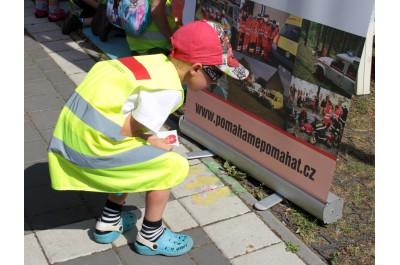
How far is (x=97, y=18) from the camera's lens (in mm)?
6527

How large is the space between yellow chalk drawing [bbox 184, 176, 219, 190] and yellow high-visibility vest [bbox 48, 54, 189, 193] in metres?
0.92

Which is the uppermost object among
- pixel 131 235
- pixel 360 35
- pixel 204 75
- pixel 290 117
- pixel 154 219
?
pixel 360 35

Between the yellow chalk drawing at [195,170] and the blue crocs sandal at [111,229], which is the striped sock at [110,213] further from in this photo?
the yellow chalk drawing at [195,170]

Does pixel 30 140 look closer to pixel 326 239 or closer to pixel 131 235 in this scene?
pixel 131 235

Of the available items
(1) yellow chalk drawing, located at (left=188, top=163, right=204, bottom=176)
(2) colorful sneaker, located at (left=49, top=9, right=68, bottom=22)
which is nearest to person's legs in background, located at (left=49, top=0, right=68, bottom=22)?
(2) colorful sneaker, located at (left=49, top=9, right=68, bottom=22)

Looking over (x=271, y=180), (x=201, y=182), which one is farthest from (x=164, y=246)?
(x=271, y=180)

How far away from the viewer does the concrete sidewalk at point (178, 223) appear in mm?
3365

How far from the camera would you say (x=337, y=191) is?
418cm

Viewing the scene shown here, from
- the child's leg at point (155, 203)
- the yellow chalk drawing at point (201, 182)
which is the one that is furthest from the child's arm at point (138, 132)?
the yellow chalk drawing at point (201, 182)

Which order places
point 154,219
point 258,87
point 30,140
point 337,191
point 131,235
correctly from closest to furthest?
point 154,219 < point 131,235 < point 258,87 < point 337,191 < point 30,140

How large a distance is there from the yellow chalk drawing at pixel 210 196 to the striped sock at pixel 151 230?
24.0 inches

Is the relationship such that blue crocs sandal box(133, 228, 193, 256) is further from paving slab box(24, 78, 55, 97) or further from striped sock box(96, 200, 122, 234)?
paving slab box(24, 78, 55, 97)

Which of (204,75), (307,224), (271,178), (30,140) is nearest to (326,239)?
(307,224)

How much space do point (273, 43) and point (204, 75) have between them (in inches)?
29.7
